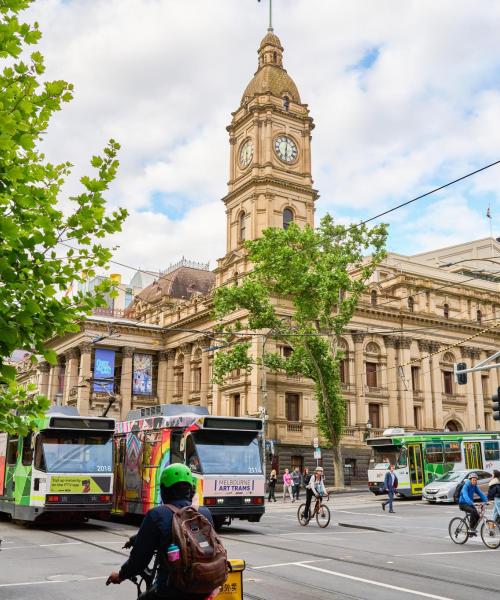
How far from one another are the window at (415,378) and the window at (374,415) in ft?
12.9

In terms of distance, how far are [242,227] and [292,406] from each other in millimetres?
14853

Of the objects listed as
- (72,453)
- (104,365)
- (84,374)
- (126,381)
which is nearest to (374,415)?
(104,365)

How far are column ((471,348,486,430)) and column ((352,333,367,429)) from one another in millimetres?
11486

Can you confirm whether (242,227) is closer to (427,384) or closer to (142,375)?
(142,375)

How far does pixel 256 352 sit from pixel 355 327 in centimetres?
862

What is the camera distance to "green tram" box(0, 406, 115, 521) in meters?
18.3

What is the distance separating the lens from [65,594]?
9500mm

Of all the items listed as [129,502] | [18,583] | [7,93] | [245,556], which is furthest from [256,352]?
[7,93]

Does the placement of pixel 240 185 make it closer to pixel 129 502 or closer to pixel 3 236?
pixel 129 502

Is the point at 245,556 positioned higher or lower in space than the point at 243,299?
lower

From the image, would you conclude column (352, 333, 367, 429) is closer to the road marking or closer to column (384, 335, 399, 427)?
column (384, 335, 399, 427)

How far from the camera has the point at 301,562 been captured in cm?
1250

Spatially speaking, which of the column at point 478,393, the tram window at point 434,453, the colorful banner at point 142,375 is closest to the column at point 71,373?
the colorful banner at point 142,375

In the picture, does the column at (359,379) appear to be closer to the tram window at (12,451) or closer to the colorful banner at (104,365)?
the colorful banner at (104,365)
